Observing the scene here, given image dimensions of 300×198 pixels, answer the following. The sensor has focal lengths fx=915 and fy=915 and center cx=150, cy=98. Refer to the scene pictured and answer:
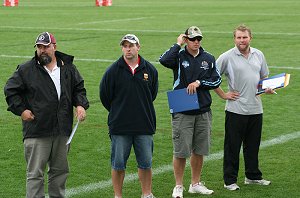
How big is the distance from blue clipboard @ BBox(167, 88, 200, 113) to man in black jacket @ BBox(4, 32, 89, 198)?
4.03 ft

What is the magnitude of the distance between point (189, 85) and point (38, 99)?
5.84ft

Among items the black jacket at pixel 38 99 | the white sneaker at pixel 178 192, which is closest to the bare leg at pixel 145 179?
the white sneaker at pixel 178 192

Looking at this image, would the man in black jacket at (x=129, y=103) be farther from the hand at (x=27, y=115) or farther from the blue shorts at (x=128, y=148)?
the hand at (x=27, y=115)

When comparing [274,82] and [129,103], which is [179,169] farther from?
[274,82]

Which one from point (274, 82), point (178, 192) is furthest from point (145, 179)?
point (274, 82)

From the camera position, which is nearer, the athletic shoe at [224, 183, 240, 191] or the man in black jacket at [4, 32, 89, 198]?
the man in black jacket at [4, 32, 89, 198]

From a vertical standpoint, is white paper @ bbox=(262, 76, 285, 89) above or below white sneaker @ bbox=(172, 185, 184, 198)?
above

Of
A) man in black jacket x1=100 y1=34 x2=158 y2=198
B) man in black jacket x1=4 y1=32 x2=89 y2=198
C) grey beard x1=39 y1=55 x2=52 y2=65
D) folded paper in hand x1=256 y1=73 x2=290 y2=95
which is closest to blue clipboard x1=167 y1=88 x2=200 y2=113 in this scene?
man in black jacket x1=100 y1=34 x2=158 y2=198

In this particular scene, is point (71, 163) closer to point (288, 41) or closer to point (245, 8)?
point (288, 41)

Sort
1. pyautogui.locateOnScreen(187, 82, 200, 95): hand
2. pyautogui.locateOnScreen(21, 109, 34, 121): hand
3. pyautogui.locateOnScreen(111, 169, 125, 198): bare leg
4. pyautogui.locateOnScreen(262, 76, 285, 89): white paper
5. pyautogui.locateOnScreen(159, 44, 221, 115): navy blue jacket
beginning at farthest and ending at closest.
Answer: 1. pyautogui.locateOnScreen(262, 76, 285, 89): white paper
2. pyautogui.locateOnScreen(159, 44, 221, 115): navy blue jacket
3. pyautogui.locateOnScreen(187, 82, 200, 95): hand
4. pyautogui.locateOnScreen(111, 169, 125, 198): bare leg
5. pyautogui.locateOnScreen(21, 109, 34, 121): hand

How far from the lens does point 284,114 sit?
Result: 15039mm

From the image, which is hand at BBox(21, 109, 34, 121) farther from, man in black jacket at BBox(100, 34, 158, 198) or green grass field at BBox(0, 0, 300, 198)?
green grass field at BBox(0, 0, 300, 198)

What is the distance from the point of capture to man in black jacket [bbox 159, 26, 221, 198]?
9.80 m

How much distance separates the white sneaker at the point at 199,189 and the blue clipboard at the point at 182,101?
0.90 m
